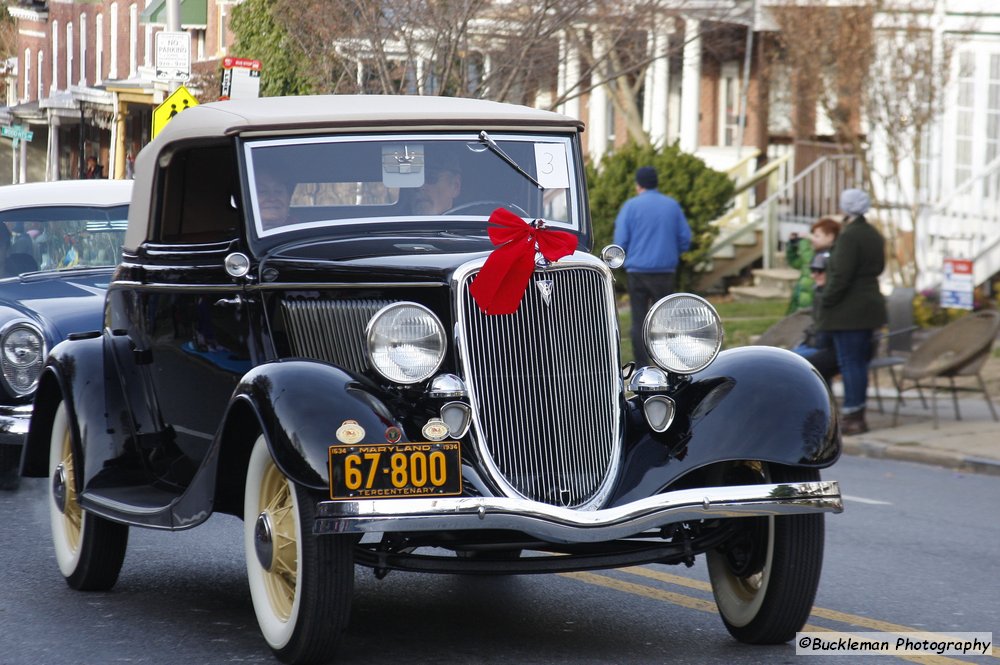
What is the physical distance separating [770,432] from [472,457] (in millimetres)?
1068

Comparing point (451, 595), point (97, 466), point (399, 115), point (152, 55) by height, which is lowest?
point (451, 595)

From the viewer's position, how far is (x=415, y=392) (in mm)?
5469

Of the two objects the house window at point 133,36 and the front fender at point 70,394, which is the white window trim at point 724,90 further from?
the front fender at point 70,394

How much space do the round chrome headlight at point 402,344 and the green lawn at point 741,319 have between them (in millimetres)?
10911

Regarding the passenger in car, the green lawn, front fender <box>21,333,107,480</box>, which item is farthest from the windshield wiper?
the green lawn

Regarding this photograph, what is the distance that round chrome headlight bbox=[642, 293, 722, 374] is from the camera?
5824 millimetres

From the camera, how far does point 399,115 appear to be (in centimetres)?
655

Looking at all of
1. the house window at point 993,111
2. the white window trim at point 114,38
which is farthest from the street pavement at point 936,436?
the white window trim at point 114,38

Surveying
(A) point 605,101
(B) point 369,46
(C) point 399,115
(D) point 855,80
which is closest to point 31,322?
(C) point 399,115

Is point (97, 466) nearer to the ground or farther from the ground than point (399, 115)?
nearer to the ground

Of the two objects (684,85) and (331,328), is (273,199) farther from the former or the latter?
(684,85)

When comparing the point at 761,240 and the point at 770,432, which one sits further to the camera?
the point at 761,240

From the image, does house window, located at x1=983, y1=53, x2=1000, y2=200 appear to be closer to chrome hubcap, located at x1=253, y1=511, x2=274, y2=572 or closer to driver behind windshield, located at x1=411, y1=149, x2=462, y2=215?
driver behind windshield, located at x1=411, y1=149, x2=462, y2=215

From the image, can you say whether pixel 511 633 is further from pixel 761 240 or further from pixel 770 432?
pixel 761 240
